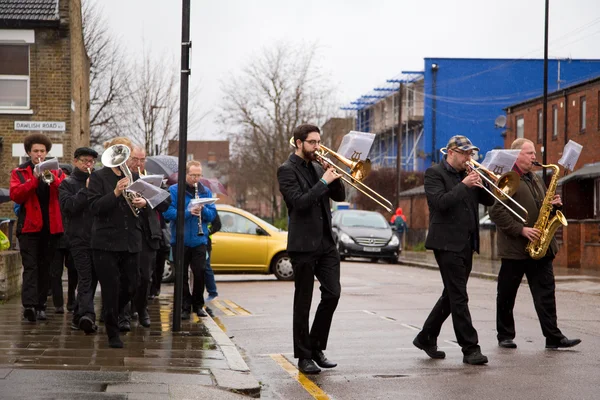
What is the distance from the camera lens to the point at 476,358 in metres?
8.91

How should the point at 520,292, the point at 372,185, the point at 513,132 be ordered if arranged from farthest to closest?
the point at 372,185, the point at 513,132, the point at 520,292

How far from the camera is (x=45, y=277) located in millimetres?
11977

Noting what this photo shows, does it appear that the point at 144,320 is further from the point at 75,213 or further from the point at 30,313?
the point at 75,213

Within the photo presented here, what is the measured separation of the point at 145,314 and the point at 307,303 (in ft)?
11.0

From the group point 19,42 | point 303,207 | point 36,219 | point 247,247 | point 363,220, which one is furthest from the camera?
point 363,220

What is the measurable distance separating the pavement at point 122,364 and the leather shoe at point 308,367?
0.48 m

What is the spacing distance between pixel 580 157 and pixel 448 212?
1166 inches

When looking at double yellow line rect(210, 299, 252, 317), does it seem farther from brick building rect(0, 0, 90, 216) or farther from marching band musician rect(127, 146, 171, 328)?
brick building rect(0, 0, 90, 216)

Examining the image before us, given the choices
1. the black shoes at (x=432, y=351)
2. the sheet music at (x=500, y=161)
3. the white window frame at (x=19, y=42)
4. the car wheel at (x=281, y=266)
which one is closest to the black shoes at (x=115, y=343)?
the black shoes at (x=432, y=351)

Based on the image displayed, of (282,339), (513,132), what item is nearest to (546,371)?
(282,339)

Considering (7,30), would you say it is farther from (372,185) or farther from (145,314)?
(372,185)

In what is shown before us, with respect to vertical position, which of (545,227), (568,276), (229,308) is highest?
(545,227)

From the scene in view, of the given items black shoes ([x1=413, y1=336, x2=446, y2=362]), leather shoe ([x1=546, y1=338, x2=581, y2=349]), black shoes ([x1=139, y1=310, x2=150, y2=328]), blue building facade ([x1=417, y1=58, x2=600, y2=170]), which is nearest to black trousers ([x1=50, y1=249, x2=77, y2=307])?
black shoes ([x1=139, y1=310, x2=150, y2=328])

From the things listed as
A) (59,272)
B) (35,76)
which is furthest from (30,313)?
(35,76)
